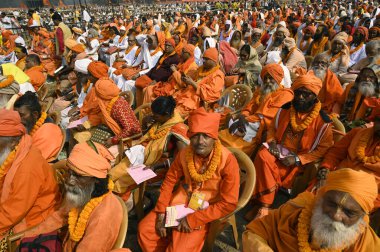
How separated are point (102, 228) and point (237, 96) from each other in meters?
3.35

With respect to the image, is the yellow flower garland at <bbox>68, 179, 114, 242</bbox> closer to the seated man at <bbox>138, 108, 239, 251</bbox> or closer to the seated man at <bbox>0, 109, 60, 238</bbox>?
the seated man at <bbox>0, 109, 60, 238</bbox>

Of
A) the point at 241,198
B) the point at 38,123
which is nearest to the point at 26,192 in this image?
the point at 38,123

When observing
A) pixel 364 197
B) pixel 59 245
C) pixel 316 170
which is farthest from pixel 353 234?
pixel 59 245

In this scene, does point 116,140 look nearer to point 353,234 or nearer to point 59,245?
point 59,245

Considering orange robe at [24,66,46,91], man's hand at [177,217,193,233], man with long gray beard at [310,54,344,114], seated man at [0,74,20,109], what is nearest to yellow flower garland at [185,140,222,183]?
man's hand at [177,217,193,233]

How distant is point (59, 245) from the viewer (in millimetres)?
2275

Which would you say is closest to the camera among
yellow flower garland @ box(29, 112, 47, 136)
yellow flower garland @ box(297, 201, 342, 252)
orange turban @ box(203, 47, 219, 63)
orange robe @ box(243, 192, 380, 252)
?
yellow flower garland @ box(297, 201, 342, 252)

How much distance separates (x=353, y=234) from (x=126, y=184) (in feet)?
7.25

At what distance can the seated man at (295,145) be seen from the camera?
122 inches

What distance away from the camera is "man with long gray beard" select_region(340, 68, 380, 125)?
12.0ft

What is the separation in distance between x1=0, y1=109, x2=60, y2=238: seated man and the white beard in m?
2.08

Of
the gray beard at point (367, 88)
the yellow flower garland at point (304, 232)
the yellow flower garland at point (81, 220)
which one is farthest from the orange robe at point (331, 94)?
the yellow flower garland at point (81, 220)

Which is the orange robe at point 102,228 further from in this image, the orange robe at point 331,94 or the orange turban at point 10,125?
the orange robe at point 331,94

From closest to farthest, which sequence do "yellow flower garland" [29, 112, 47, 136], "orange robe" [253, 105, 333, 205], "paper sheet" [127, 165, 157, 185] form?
"paper sheet" [127, 165, 157, 185]
"orange robe" [253, 105, 333, 205]
"yellow flower garland" [29, 112, 47, 136]
